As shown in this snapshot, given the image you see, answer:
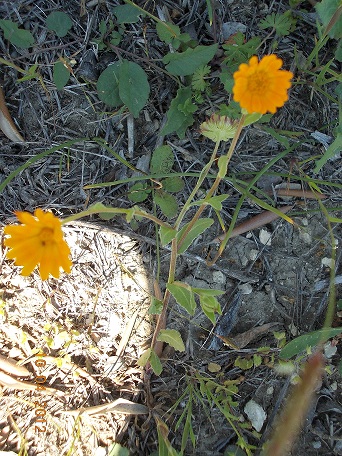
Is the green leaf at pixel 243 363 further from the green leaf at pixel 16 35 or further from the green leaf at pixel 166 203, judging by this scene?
the green leaf at pixel 16 35

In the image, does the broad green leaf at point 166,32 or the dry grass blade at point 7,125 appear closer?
the broad green leaf at point 166,32

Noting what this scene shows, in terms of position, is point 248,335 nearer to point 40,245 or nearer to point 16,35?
point 40,245

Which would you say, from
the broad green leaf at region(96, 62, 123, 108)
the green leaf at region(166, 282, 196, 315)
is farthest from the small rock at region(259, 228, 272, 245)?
the broad green leaf at region(96, 62, 123, 108)

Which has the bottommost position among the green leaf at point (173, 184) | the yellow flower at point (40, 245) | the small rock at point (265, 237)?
the small rock at point (265, 237)

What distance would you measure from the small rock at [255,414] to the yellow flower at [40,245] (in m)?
1.45

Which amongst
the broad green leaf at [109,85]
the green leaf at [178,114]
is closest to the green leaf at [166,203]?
the green leaf at [178,114]

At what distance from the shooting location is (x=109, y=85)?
2.33 metres

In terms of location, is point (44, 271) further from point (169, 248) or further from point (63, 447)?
point (63, 447)

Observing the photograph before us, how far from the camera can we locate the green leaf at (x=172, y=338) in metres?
2.14

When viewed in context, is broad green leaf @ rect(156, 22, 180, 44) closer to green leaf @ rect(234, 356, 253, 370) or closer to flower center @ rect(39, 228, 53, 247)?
flower center @ rect(39, 228, 53, 247)

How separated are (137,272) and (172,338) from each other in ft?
1.47

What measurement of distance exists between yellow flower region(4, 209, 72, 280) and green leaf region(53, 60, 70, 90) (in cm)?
111

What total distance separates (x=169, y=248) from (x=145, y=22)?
1.20 meters

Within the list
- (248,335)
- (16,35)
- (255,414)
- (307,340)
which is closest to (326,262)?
(307,340)
